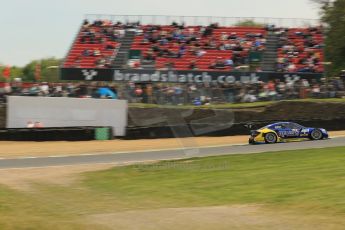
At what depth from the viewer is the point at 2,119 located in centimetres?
2942

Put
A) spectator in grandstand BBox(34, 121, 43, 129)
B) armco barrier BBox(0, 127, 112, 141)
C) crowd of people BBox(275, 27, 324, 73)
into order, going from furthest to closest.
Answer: crowd of people BBox(275, 27, 324, 73) → spectator in grandstand BBox(34, 121, 43, 129) → armco barrier BBox(0, 127, 112, 141)

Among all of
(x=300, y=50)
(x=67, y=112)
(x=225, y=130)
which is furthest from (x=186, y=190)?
(x=300, y=50)

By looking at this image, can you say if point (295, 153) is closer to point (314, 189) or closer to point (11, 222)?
point (314, 189)

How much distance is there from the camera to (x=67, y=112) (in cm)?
2984

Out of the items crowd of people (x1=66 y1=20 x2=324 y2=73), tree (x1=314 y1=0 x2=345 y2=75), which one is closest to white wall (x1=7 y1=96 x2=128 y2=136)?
crowd of people (x1=66 y1=20 x2=324 y2=73)

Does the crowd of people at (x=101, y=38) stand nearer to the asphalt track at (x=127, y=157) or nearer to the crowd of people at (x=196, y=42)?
the crowd of people at (x=196, y=42)

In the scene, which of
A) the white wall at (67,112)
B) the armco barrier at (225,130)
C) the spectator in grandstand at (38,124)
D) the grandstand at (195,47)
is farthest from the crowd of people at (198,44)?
the spectator in grandstand at (38,124)

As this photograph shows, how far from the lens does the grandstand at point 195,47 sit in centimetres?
3431

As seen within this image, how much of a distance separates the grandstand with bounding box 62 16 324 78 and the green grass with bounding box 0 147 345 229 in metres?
19.3

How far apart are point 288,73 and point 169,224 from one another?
91.9 ft

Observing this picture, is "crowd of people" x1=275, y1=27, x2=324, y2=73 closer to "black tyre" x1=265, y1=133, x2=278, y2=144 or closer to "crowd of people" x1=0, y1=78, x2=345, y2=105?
"crowd of people" x1=0, y1=78, x2=345, y2=105

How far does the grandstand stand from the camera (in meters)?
34.3

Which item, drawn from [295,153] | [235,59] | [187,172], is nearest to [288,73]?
[235,59]

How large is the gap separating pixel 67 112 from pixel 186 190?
20617mm
